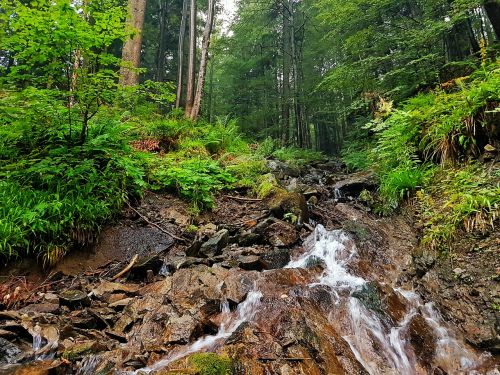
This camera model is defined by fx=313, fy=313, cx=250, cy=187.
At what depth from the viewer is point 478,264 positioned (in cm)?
412

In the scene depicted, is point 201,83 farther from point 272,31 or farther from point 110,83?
point 272,31

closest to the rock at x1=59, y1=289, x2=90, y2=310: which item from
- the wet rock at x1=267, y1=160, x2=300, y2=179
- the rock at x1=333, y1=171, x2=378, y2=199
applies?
the rock at x1=333, y1=171, x2=378, y2=199

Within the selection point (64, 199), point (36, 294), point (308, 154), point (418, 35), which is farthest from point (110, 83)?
point (308, 154)

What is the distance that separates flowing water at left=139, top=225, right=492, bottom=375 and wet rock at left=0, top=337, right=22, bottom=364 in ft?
3.98

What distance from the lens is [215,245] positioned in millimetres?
5500

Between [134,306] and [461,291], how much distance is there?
13.7 feet

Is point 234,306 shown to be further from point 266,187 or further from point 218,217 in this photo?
point 266,187

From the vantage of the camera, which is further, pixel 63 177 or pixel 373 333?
pixel 63 177

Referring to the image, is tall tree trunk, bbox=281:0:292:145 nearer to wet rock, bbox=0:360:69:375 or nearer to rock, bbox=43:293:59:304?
rock, bbox=43:293:59:304

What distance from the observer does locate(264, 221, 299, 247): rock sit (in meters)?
5.96

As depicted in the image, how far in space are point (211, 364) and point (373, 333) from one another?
6.86 ft

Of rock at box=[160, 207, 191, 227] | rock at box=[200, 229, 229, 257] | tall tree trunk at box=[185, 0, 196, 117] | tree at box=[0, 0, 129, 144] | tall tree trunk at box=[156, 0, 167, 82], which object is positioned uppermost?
tall tree trunk at box=[156, 0, 167, 82]

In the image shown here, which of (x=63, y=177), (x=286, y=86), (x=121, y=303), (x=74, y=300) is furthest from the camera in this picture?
(x=286, y=86)

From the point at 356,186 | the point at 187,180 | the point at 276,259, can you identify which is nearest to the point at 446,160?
the point at 356,186
